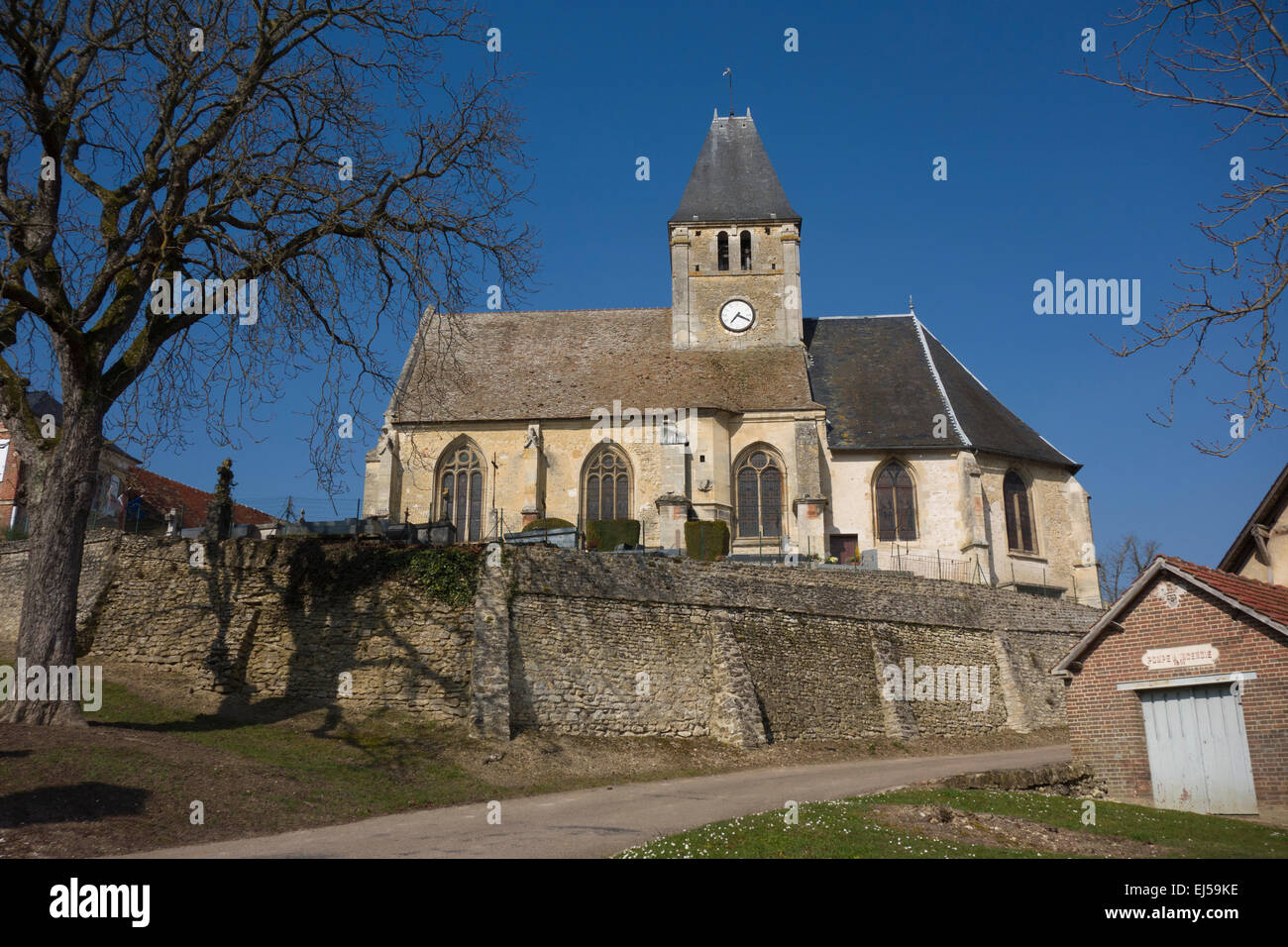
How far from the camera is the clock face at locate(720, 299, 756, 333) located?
3591 centimetres

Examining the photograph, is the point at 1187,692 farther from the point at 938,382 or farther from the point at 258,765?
the point at 938,382

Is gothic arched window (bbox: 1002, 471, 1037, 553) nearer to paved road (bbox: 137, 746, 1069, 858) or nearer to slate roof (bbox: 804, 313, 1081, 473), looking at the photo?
slate roof (bbox: 804, 313, 1081, 473)

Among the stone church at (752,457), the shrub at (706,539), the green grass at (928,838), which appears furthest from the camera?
the stone church at (752,457)

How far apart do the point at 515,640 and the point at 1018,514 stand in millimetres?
19720

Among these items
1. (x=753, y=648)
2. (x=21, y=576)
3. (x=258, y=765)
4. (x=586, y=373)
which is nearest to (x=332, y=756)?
(x=258, y=765)

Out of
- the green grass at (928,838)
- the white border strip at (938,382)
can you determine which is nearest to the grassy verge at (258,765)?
the green grass at (928,838)

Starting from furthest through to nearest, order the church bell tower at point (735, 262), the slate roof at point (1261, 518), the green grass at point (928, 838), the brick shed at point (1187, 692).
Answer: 1. the church bell tower at point (735, 262)
2. the slate roof at point (1261, 518)
3. the brick shed at point (1187, 692)
4. the green grass at point (928, 838)


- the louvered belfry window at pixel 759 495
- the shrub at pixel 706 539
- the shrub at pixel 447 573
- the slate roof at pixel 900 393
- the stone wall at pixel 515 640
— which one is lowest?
the stone wall at pixel 515 640

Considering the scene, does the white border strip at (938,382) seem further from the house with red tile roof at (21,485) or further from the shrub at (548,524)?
the house with red tile roof at (21,485)

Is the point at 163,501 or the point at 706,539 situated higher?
the point at 163,501

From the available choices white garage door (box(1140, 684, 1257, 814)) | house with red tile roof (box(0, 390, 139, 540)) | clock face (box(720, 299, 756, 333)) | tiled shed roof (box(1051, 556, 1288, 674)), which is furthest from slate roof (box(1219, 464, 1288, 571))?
house with red tile roof (box(0, 390, 139, 540))

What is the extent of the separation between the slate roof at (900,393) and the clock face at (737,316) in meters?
2.73

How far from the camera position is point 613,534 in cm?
2908

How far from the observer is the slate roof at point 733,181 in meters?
37.7
